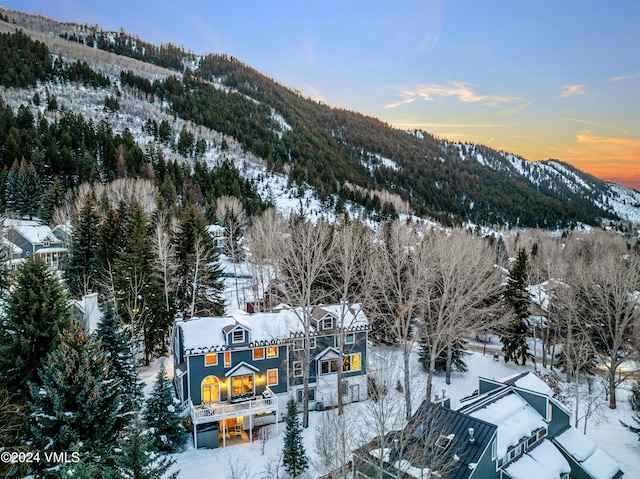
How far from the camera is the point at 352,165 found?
158625 millimetres

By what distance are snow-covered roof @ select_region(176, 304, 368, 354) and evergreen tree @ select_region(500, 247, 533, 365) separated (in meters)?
14.3

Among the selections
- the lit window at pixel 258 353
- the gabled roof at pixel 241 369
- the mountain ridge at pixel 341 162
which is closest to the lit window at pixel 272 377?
the gabled roof at pixel 241 369

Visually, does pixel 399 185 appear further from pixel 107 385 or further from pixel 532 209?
pixel 107 385

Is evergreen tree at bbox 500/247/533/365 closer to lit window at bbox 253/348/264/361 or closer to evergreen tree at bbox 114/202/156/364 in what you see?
lit window at bbox 253/348/264/361

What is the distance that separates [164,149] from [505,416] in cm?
11217

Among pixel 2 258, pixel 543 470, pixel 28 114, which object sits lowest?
pixel 543 470

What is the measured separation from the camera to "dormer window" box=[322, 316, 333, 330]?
27.8m

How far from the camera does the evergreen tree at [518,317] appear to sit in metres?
33.4

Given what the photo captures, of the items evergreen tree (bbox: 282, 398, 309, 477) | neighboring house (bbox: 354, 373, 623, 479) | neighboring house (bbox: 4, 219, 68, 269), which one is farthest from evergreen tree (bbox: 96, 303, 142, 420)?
neighboring house (bbox: 4, 219, 68, 269)

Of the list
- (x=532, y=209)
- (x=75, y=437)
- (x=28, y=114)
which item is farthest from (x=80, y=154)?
(x=532, y=209)

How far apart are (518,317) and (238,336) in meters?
23.9

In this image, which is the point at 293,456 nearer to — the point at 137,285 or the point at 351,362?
the point at 351,362

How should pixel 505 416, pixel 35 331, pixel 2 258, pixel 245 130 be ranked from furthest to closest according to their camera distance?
1. pixel 245 130
2. pixel 2 258
3. pixel 505 416
4. pixel 35 331

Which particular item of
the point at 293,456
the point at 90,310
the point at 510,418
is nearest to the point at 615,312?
the point at 510,418
